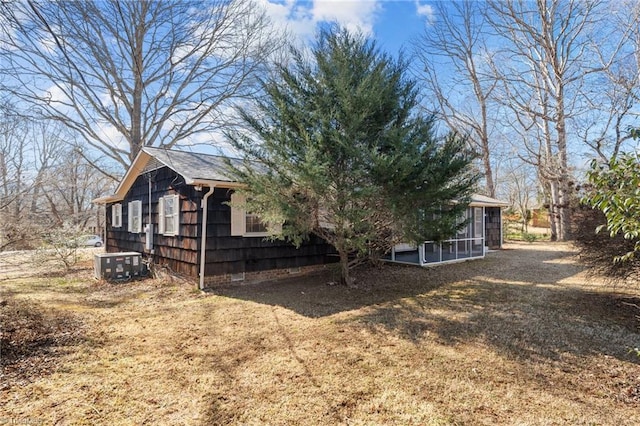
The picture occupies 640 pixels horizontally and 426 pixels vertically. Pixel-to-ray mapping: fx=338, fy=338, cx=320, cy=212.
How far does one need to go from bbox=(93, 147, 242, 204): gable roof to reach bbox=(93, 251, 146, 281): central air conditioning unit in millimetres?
2661

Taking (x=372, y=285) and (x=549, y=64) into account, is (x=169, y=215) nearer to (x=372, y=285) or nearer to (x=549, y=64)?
(x=372, y=285)

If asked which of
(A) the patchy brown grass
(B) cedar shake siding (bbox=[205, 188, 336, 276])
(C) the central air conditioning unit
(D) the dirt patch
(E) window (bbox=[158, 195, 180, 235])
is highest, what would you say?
(E) window (bbox=[158, 195, 180, 235])

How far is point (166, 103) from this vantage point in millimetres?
17219

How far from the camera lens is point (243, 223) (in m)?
8.17

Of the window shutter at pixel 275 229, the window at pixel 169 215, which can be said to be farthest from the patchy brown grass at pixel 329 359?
the window at pixel 169 215

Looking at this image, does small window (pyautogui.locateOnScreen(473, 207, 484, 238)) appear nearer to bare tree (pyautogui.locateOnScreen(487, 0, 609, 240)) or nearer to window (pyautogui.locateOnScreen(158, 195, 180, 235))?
bare tree (pyautogui.locateOnScreen(487, 0, 609, 240))

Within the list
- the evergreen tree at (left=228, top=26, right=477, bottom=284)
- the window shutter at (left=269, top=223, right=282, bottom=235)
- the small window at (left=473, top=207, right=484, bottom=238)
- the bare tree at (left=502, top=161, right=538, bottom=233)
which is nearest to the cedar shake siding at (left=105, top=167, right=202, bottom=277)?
the window shutter at (left=269, top=223, right=282, bottom=235)

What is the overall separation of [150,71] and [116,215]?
7738mm

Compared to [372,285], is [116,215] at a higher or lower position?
higher

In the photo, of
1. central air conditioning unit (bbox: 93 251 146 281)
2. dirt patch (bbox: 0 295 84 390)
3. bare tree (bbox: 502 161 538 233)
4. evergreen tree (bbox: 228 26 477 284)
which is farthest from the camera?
bare tree (bbox: 502 161 538 233)

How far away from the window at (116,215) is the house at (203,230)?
256cm

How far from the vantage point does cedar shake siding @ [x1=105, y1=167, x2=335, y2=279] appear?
769 cm

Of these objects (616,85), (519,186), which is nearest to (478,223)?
(616,85)

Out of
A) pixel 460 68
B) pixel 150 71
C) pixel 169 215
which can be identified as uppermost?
pixel 460 68
